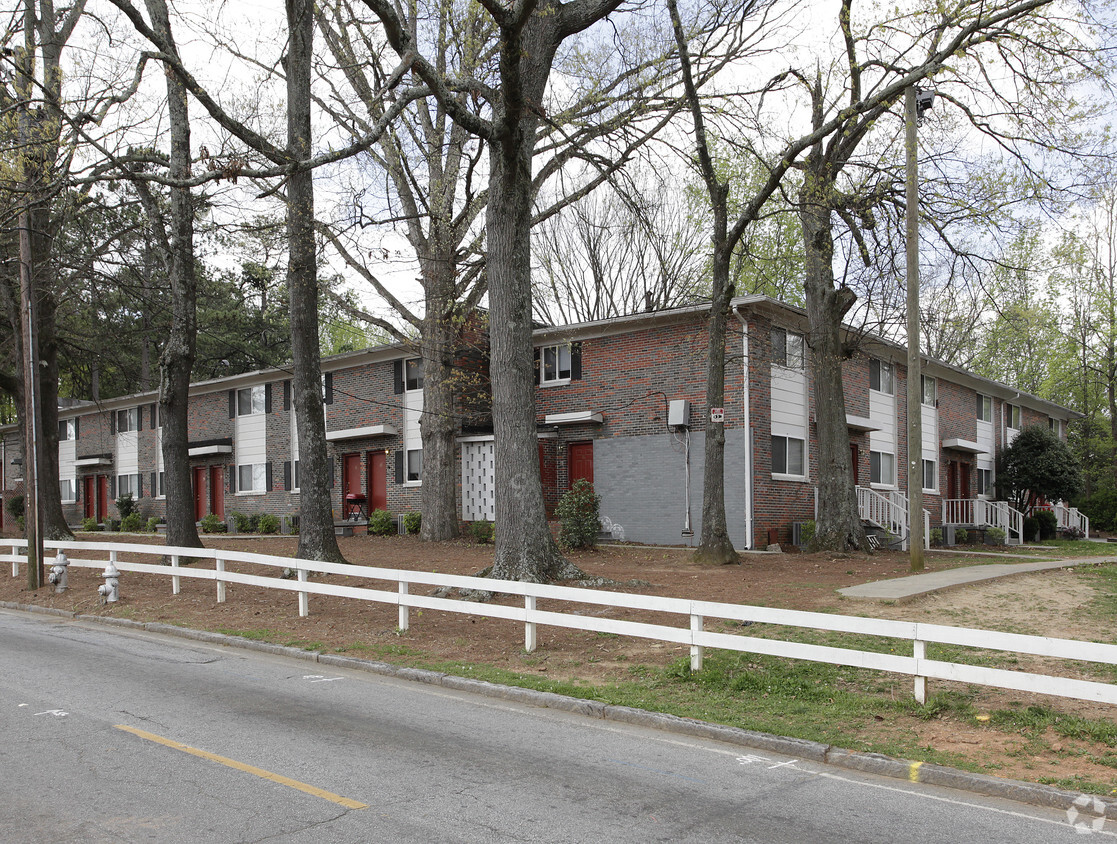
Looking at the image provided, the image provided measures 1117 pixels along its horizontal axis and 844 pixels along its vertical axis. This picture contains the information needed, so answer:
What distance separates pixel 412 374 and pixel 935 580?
60.1ft

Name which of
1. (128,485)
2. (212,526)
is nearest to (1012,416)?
(212,526)

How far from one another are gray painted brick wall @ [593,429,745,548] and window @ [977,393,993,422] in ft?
58.2

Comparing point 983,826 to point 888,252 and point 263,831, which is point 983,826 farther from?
point 888,252

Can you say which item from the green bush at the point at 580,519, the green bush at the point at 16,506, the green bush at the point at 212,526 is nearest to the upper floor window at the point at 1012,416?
the green bush at the point at 580,519

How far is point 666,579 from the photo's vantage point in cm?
1519

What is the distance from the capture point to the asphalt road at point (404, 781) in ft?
16.3

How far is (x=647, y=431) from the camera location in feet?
76.6

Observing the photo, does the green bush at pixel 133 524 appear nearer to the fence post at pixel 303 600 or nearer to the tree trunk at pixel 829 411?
the fence post at pixel 303 600

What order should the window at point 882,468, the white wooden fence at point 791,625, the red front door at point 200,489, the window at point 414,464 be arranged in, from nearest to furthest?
1. the white wooden fence at point 791,625
2. the window at point 882,468
3. the window at point 414,464
4. the red front door at point 200,489

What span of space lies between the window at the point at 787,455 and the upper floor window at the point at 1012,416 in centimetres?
1853

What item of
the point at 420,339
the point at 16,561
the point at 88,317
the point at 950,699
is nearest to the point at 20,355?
the point at 16,561

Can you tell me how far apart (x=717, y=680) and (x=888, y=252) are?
439 inches

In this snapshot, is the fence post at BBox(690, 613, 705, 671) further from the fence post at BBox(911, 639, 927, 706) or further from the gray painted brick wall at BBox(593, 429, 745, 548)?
the gray painted brick wall at BBox(593, 429, 745, 548)

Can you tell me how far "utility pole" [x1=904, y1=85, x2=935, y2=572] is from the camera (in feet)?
48.9
